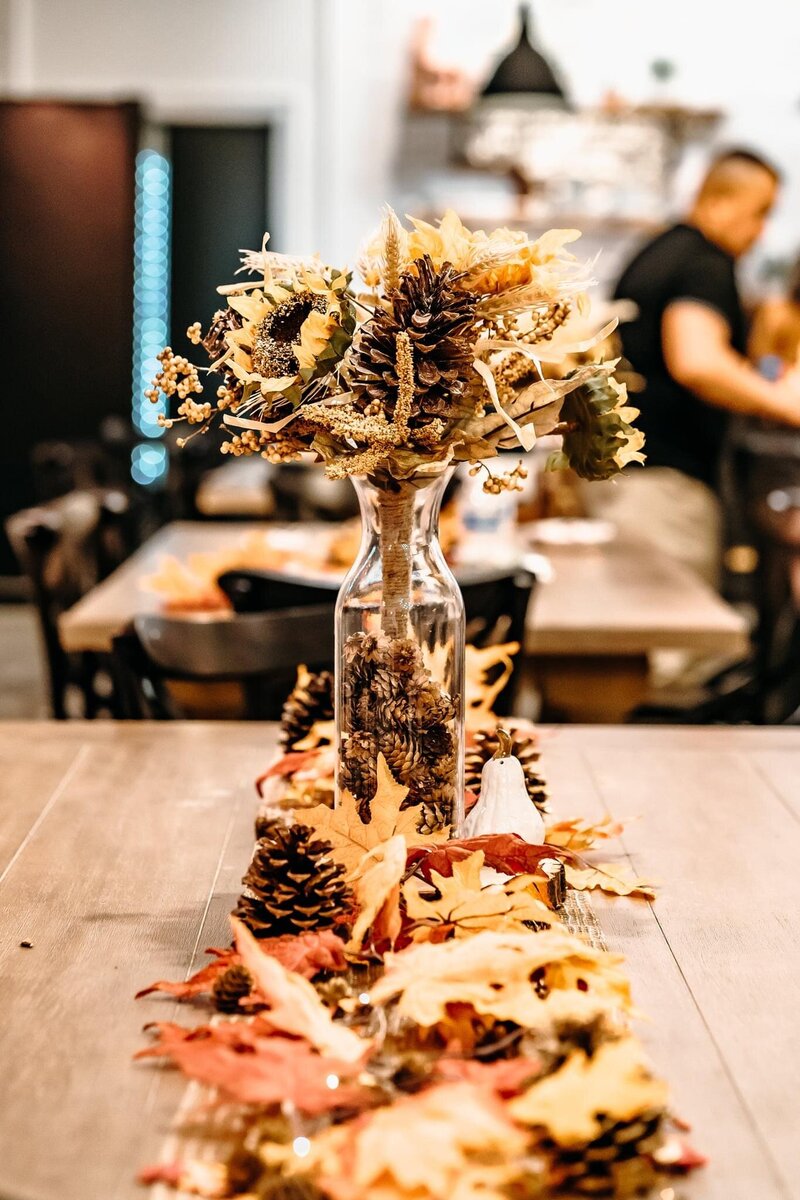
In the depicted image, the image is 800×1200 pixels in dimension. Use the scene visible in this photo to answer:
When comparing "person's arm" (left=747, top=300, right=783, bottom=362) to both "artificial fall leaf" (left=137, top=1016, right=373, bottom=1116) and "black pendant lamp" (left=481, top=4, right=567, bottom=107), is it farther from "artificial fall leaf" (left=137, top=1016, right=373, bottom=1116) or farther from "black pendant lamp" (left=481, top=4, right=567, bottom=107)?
"artificial fall leaf" (left=137, top=1016, right=373, bottom=1116)

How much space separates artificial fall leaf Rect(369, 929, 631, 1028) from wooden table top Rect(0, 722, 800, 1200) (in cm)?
5

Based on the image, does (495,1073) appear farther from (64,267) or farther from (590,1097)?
(64,267)

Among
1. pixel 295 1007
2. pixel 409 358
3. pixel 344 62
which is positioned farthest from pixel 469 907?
pixel 344 62

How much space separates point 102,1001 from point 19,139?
6358mm

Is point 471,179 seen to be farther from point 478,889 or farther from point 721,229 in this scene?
point 478,889

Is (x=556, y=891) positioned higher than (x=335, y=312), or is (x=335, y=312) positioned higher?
(x=335, y=312)

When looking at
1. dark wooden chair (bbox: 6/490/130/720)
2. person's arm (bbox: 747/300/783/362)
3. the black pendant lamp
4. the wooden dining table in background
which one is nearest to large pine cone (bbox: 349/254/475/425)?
the wooden dining table in background

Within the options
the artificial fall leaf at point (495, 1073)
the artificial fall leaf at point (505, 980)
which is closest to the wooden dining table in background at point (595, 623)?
the artificial fall leaf at point (505, 980)

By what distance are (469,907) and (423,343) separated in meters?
0.38

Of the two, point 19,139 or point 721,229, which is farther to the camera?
point 19,139

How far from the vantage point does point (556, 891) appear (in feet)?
3.25

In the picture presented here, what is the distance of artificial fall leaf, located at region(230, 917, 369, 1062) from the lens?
2.50 feet

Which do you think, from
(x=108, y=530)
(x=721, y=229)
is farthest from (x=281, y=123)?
(x=108, y=530)

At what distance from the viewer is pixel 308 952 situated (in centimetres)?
89
